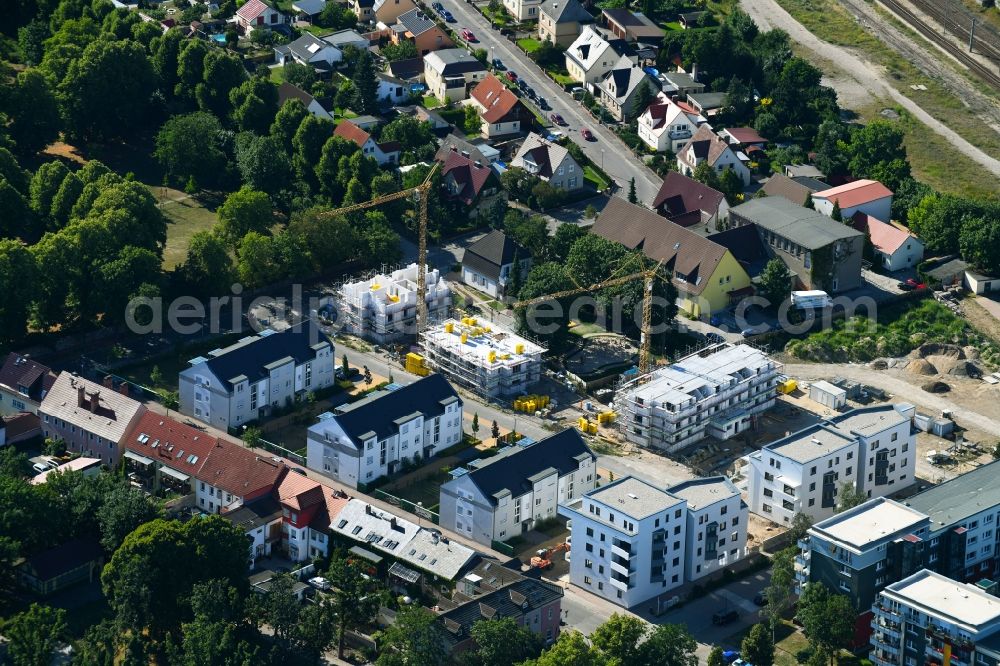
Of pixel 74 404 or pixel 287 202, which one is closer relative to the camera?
pixel 74 404

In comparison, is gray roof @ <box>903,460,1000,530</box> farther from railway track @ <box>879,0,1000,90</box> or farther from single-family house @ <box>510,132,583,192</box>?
railway track @ <box>879,0,1000,90</box>

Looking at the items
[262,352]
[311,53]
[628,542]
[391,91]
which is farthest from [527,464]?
[311,53]

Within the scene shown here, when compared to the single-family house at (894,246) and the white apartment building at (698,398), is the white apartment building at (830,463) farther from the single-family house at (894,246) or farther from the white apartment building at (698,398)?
the single-family house at (894,246)

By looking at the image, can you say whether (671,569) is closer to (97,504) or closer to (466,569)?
(466,569)

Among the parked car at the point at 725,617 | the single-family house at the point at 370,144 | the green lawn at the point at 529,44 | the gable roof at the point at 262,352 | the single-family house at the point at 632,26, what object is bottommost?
the parked car at the point at 725,617

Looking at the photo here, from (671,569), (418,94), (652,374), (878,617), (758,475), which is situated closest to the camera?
(878,617)

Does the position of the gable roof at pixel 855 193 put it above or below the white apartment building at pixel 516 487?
above

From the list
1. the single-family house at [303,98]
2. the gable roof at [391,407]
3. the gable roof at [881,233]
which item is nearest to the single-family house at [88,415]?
the gable roof at [391,407]

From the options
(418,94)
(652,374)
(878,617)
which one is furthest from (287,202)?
(878,617)
